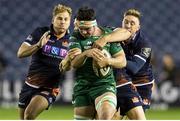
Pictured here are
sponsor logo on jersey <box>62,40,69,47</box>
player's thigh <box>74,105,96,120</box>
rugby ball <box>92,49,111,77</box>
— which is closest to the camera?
rugby ball <box>92,49,111,77</box>

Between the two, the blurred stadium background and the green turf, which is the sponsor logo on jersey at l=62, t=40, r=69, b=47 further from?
the blurred stadium background

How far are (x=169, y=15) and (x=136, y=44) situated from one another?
353 inches

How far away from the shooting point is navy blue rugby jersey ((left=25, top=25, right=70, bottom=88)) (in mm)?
A: 9695

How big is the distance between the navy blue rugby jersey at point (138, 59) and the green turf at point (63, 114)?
3.80 m

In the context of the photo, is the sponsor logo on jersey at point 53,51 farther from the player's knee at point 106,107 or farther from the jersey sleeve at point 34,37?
the player's knee at point 106,107

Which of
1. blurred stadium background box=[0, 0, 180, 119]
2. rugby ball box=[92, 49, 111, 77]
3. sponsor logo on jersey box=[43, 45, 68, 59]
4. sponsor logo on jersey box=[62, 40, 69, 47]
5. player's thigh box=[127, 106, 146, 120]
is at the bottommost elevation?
player's thigh box=[127, 106, 146, 120]

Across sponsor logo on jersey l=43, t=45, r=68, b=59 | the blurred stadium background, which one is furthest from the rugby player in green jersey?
the blurred stadium background

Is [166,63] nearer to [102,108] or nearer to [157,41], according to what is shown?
[157,41]

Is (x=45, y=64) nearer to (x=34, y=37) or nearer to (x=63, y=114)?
(x=34, y=37)

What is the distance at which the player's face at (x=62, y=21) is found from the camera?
31.1ft

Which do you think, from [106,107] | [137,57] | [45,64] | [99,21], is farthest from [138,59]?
[99,21]

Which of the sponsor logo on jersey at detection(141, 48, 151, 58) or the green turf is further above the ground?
the sponsor logo on jersey at detection(141, 48, 151, 58)

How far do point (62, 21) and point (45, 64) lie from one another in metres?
0.65

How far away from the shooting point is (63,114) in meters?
14.4
